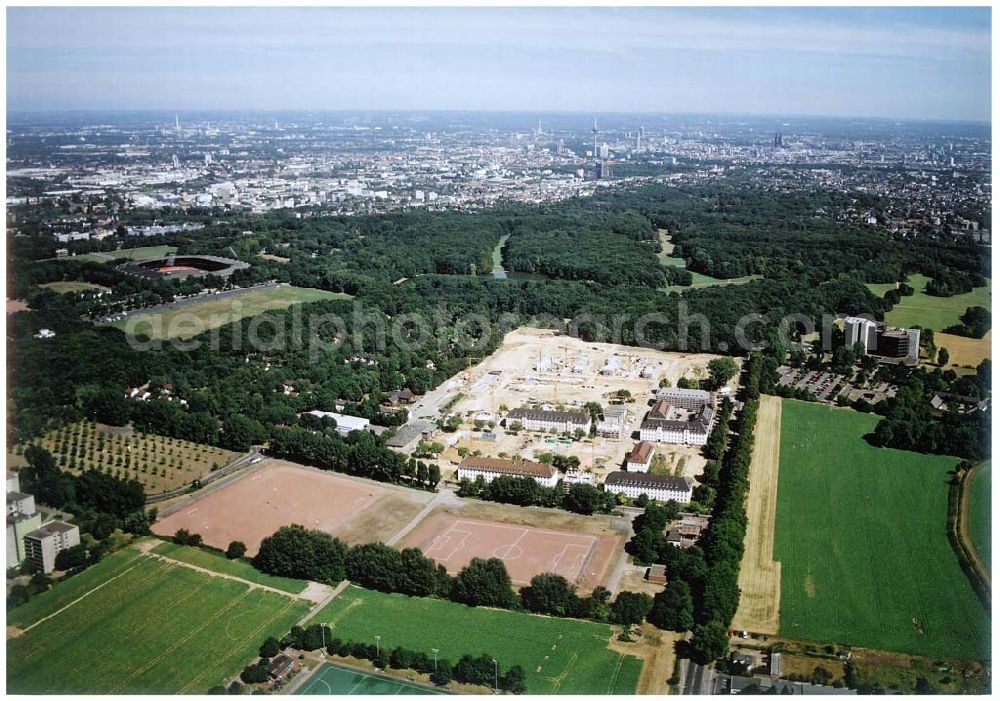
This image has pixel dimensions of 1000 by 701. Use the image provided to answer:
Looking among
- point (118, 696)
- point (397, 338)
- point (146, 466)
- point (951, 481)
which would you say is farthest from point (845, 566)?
point (397, 338)

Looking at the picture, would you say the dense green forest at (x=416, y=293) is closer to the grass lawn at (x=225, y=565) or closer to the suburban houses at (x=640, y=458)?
the grass lawn at (x=225, y=565)

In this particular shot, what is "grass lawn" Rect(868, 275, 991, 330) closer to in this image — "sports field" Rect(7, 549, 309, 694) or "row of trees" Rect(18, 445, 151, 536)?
"sports field" Rect(7, 549, 309, 694)

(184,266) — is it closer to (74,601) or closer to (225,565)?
(225,565)

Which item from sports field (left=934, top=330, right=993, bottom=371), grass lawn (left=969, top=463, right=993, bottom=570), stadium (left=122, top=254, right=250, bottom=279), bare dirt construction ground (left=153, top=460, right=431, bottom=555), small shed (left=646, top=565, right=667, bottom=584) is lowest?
small shed (left=646, top=565, right=667, bottom=584)

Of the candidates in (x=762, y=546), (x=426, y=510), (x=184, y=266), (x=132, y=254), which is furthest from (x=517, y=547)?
(x=184, y=266)

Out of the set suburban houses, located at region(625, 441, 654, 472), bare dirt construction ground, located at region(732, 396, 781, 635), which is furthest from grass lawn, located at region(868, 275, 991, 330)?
suburban houses, located at region(625, 441, 654, 472)

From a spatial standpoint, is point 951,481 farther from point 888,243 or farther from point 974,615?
point 888,243
